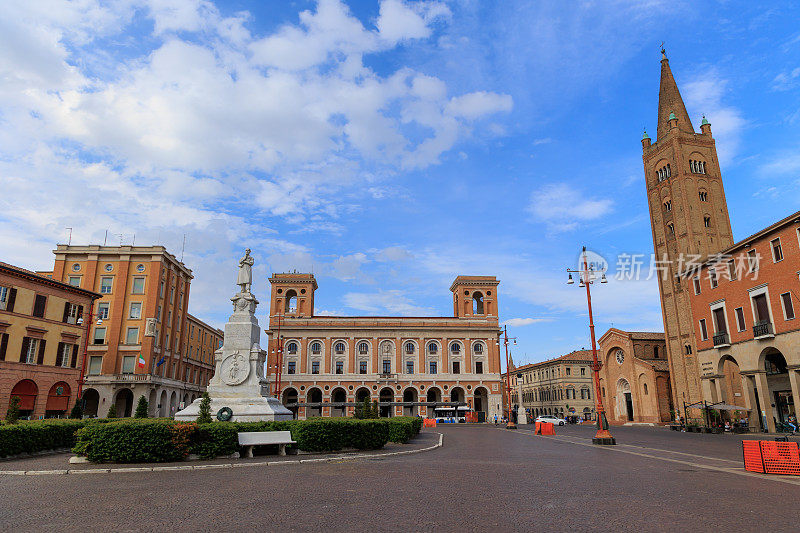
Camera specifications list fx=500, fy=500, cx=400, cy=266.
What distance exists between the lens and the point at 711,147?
53.1 meters

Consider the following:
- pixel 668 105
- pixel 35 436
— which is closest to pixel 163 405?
pixel 35 436

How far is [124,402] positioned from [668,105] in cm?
6427

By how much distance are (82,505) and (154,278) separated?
4701cm

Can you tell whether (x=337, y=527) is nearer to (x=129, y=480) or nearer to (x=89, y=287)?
(x=129, y=480)

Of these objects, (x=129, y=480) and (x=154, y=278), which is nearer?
(x=129, y=480)

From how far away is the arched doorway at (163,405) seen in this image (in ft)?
161

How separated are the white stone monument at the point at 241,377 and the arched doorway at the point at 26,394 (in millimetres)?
20329

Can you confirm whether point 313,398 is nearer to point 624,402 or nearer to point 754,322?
point 624,402

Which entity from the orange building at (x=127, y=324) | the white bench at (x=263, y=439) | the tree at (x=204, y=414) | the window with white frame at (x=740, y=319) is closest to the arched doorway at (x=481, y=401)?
the orange building at (x=127, y=324)

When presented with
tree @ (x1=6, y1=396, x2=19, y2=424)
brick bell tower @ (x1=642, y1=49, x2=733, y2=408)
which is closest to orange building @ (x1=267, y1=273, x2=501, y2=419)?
brick bell tower @ (x1=642, y1=49, x2=733, y2=408)

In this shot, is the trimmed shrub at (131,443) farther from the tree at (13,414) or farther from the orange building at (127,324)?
the orange building at (127,324)

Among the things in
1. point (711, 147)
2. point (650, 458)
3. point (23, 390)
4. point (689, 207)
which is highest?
point (711, 147)

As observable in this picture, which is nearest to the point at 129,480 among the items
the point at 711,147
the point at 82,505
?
the point at 82,505

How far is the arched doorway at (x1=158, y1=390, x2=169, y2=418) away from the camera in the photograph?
49.1 m
